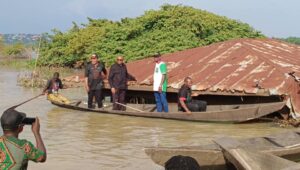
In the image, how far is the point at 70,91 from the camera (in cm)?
2331

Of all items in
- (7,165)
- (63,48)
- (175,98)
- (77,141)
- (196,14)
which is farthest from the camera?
(63,48)

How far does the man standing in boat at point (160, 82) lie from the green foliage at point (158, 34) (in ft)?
44.6

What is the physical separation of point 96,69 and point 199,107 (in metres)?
3.09

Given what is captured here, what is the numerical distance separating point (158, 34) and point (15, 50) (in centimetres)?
2315

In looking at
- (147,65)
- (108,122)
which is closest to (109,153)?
(108,122)

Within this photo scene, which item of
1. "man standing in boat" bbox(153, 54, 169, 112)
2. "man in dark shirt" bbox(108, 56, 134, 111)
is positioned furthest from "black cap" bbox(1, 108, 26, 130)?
"man in dark shirt" bbox(108, 56, 134, 111)

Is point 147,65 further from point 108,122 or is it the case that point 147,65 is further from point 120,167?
point 120,167

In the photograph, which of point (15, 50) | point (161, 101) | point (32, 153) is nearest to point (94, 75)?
point (161, 101)

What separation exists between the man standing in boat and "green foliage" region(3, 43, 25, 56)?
121 ft

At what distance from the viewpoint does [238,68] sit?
46.8ft

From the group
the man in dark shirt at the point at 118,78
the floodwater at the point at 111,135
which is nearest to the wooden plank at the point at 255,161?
the floodwater at the point at 111,135

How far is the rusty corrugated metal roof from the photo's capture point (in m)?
12.9

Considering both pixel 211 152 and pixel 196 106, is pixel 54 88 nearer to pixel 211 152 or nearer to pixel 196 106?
pixel 196 106

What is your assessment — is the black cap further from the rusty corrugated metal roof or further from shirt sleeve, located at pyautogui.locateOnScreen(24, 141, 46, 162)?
the rusty corrugated metal roof
